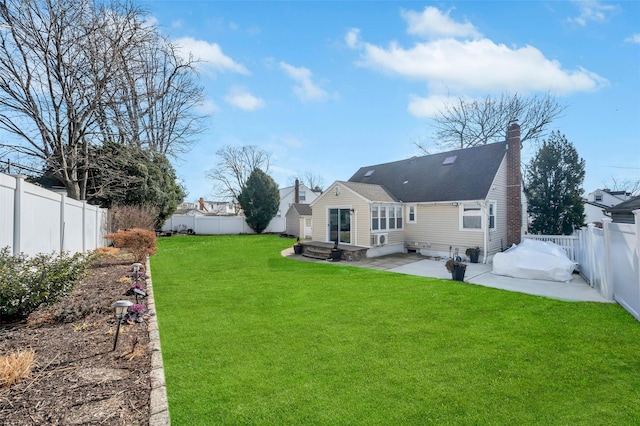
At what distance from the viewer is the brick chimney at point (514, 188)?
44.4 ft

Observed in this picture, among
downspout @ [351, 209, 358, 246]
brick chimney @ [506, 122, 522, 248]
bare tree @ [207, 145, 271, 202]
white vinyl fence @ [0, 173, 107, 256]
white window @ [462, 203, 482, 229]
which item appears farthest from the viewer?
bare tree @ [207, 145, 271, 202]

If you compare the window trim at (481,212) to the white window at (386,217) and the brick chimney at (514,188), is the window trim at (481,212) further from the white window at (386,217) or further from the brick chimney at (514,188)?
the white window at (386,217)

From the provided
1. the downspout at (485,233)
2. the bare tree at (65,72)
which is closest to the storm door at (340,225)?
the downspout at (485,233)

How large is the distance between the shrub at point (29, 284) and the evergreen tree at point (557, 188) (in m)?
16.7

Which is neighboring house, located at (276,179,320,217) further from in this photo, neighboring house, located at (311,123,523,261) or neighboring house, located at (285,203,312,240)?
neighboring house, located at (311,123,523,261)

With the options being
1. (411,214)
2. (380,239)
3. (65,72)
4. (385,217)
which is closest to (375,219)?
(385,217)

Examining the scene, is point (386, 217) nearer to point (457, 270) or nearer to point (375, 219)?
point (375, 219)

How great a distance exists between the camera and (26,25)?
10414mm

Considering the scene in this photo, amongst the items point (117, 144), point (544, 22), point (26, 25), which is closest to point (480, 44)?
point (544, 22)

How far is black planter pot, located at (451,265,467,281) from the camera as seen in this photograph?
879 cm

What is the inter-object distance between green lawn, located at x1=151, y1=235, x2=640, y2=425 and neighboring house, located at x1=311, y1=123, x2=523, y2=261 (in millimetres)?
6635

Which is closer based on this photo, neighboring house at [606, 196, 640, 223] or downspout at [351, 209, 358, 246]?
neighboring house at [606, 196, 640, 223]

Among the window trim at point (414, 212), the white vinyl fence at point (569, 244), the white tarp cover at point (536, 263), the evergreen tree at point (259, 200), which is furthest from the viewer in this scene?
the evergreen tree at point (259, 200)

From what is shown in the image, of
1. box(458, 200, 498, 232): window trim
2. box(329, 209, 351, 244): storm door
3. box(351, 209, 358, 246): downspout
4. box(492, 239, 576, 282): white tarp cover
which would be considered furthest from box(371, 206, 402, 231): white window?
box(492, 239, 576, 282): white tarp cover
